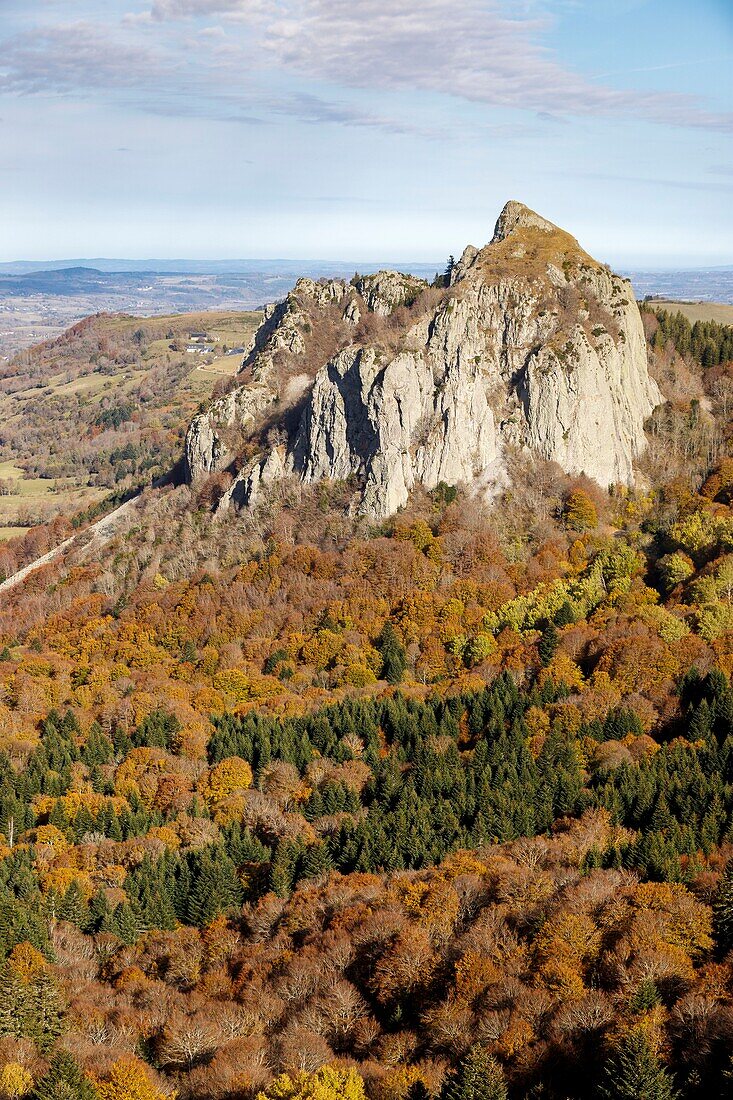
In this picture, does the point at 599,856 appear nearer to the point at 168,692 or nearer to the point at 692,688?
the point at 692,688

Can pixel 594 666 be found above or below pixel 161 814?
above

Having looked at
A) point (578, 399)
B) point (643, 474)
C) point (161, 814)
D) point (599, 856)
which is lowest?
point (161, 814)

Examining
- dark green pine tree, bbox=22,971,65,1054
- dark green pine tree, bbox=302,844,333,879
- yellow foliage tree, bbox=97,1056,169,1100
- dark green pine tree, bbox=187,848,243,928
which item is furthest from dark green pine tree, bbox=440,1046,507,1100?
dark green pine tree, bbox=187,848,243,928

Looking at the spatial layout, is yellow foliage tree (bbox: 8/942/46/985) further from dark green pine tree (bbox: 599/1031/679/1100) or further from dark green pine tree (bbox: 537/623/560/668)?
dark green pine tree (bbox: 537/623/560/668)

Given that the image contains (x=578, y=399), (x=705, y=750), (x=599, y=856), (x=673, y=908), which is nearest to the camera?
(x=673, y=908)

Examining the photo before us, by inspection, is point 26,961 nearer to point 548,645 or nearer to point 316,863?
point 316,863

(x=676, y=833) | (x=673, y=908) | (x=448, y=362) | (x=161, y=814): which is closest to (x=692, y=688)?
(x=676, y=833)

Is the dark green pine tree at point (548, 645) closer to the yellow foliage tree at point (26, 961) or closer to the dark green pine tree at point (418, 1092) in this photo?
the yellow foliage tree at point (26, 961)
